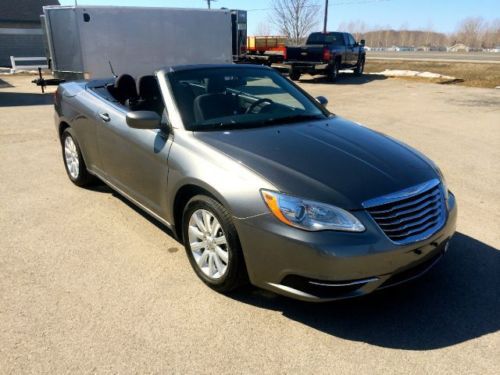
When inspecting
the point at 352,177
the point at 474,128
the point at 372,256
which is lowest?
the point at 474,128

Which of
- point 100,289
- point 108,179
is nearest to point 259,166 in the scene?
point 100,289

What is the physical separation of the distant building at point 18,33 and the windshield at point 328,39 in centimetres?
2121

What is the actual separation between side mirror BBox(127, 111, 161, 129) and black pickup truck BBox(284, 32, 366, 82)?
16.4 metres

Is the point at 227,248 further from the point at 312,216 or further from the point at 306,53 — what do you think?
the point at 306,53

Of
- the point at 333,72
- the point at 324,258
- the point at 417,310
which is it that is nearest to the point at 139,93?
the point at 324,258

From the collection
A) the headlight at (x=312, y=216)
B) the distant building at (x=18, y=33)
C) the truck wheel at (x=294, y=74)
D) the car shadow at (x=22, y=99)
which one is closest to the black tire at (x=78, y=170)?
the headlight at (x=312, y=216)

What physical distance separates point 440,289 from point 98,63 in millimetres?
11754

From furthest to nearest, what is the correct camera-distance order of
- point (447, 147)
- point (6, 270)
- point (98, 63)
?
1. point (98, 63)
2. point (447, 147)
3. point (6, 270)

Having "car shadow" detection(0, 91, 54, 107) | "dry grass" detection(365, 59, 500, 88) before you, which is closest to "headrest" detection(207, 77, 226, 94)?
"car shadow" detection(0, 91, 54, 107)

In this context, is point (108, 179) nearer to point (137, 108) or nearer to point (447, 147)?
point (137, 108)

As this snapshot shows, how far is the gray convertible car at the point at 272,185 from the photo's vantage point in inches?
103

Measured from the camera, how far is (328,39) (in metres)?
20.5

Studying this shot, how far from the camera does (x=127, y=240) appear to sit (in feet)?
13.1

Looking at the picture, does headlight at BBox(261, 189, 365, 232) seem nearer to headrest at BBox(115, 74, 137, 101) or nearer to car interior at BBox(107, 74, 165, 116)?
car interior at BBox(107, 74, 165, 116)
